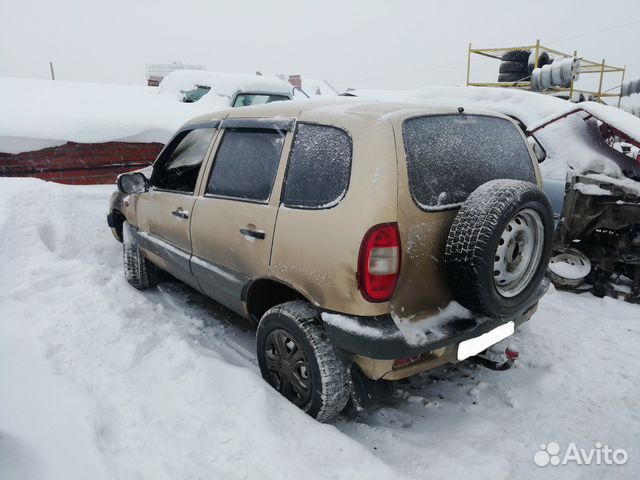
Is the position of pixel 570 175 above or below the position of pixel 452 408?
above

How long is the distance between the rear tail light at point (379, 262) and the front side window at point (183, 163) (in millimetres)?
1775

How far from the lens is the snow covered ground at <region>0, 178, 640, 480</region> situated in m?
1.97

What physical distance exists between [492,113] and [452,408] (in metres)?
1.88

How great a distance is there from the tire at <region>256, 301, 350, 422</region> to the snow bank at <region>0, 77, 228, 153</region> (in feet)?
17.7

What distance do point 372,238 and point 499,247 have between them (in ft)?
2.37

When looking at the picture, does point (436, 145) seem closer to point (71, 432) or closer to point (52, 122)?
point (71, 432)

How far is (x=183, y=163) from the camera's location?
3730 millimetres

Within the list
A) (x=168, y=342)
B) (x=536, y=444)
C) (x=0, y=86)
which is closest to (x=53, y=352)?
(x=168, y=342)

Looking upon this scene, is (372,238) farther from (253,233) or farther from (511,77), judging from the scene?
(511,77)

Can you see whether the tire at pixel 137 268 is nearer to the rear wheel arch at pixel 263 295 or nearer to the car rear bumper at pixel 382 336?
the rear wheel arch at pixel 263 295

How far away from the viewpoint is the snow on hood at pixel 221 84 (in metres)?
8.67

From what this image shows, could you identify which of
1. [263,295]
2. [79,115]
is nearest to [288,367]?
[263,295]

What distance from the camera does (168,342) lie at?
2953 mm

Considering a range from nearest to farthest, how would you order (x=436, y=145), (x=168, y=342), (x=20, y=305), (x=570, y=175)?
(x=436, y=145) < (x=168, y=342) < (x=20, y=305) < (x=570, y=175)
